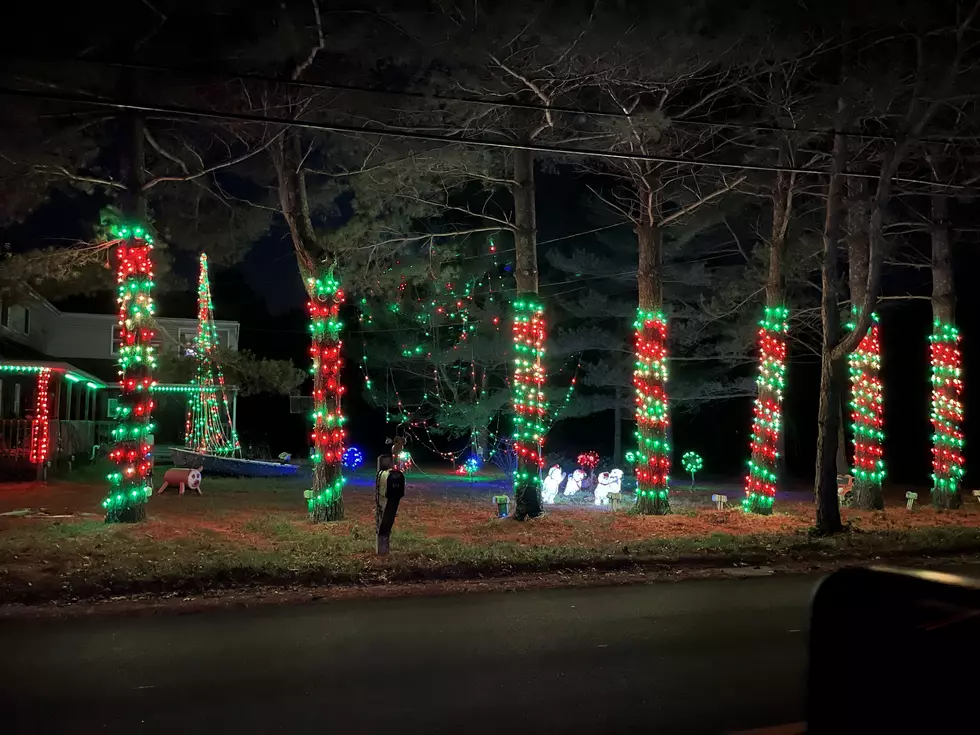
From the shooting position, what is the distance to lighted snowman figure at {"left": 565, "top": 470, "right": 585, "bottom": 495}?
21719mm

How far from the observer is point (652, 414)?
690 inches

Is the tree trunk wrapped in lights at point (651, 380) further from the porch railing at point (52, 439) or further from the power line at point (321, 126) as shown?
the porch railing at point (52, 439)

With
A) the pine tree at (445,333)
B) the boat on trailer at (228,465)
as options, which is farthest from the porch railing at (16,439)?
the pine tree at (445,333)

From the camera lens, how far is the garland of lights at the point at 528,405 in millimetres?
16234

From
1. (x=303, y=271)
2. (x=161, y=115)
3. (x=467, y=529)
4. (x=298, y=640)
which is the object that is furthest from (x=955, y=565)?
(x=161, y=115)

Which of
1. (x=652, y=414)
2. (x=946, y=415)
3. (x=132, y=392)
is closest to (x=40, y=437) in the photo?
(x=132, y=392)

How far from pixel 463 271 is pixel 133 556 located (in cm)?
1689

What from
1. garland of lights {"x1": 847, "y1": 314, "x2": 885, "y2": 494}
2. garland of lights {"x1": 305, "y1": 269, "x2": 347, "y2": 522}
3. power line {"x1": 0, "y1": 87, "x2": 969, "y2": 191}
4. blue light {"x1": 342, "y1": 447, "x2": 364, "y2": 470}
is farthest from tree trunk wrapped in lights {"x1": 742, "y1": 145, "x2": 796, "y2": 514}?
blue light {"x1": 342, "y1": 447, "x2": 364, "y2": 470}

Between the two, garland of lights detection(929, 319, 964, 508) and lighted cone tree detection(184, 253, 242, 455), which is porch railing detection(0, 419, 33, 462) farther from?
garland of lights detection(929, 319, 964, 508)

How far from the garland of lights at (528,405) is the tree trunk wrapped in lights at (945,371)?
32.8 feet

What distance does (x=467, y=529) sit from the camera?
14.8m

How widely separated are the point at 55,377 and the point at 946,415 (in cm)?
2526

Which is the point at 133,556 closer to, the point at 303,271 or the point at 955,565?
the point at 303,271

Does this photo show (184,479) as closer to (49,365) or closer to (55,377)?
(49,365)
